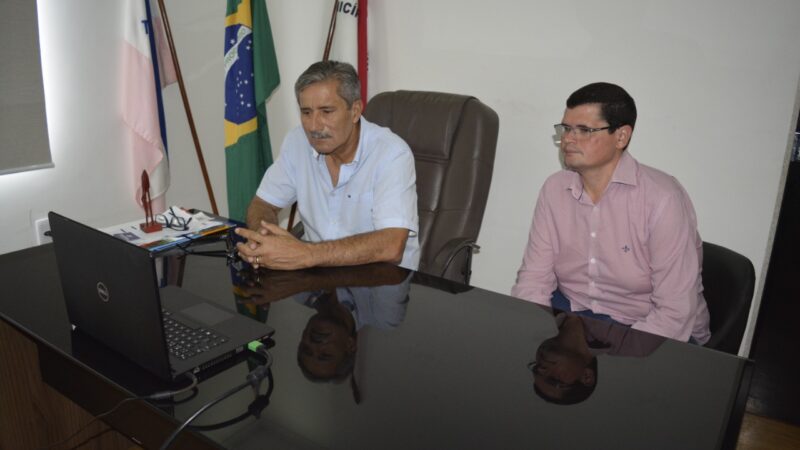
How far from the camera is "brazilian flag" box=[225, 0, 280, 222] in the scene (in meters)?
2.93

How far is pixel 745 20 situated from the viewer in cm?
209

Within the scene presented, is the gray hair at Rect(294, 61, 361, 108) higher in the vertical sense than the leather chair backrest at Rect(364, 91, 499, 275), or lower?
higher

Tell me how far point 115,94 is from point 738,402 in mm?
2860

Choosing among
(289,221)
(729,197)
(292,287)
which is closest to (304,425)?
(292,287)

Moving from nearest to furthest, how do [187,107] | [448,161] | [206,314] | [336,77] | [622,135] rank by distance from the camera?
[206,314]
[622,135]
[336,77]
[448,161]
[187,107]

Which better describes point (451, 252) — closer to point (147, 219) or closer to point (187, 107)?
point (147, 219)

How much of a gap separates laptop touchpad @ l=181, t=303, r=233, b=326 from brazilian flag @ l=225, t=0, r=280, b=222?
6.06 feet

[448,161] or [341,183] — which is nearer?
[341,183]

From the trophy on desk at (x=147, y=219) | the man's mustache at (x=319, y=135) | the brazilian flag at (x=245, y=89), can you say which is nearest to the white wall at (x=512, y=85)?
the brazilian flag at (x=245, y=89)

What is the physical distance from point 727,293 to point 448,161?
988mm

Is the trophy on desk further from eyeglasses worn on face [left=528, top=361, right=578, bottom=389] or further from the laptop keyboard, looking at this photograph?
eyeglasses worn on face [left=528, top=361, right=578, bottom=389]

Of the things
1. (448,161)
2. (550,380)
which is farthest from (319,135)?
(550,380)

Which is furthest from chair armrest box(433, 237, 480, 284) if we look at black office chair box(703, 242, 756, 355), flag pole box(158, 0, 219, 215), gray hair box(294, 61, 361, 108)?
flag pole box(158, 0, 219, 215)

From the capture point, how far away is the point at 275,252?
5.05 ft
